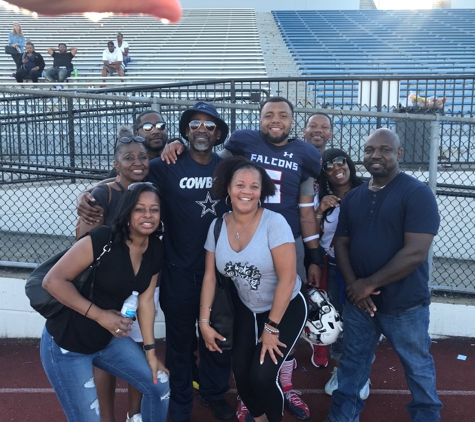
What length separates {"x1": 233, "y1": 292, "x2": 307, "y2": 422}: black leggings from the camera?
3.12m

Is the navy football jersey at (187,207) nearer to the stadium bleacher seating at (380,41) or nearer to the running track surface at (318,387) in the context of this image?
the running track surface at (318,387)

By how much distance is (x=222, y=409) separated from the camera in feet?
12.7

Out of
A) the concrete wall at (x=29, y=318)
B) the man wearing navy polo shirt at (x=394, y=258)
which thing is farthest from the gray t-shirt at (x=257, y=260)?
the concrete wall at (x=29, y=318)

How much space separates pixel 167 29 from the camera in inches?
881

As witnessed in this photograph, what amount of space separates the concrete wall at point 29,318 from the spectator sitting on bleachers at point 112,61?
12.0 meters

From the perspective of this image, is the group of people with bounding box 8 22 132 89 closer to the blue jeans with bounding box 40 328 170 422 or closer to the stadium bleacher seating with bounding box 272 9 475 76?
the stadium bleacher seating with bounding box 272 9 475 76

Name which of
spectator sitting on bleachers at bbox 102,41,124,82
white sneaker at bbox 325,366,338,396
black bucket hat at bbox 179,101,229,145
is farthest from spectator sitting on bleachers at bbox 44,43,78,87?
white sneaker at bbox 325,366,338,396

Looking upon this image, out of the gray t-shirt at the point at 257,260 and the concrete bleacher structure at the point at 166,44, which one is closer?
the gray t-shirt at the point at 257,260

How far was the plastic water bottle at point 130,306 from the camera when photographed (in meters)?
2.91

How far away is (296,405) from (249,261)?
147 centimetres

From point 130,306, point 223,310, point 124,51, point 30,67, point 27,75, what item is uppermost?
point 124,51

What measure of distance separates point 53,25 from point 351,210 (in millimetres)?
23495

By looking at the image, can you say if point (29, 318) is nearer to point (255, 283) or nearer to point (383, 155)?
point (255, 283)

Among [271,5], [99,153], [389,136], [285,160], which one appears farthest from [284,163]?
[271,5]
